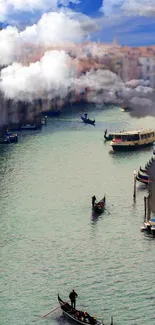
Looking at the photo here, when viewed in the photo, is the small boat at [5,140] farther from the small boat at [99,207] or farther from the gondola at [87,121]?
the small boat at [99,207]

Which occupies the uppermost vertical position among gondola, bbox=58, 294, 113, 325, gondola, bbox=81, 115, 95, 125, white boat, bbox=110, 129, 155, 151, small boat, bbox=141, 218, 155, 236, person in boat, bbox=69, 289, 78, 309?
gondola, bbox=81, 115, 95, 125

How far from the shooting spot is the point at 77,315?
3459 cm

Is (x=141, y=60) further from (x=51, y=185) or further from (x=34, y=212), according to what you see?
(x=34, y=212)

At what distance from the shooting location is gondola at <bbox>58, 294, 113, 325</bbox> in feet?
111

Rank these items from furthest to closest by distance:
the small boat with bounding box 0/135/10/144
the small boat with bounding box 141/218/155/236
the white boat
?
the small boat with bounding box 0/135/10/144
the white boat
the small boat with bounding box 141/218/155/236

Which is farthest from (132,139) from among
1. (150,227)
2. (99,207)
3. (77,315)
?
(77,315)

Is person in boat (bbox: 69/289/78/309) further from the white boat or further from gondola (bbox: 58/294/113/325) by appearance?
the white boat

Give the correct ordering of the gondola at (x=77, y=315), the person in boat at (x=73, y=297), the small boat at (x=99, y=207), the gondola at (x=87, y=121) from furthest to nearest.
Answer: the gondola at (x=87, y=121) → the small boat at (x=99, y=207) → the person in boat at (x=73, y=297) → the gondola at (x=77, y=315)

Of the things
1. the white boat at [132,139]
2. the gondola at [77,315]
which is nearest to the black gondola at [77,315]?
the gondola at [77,315]

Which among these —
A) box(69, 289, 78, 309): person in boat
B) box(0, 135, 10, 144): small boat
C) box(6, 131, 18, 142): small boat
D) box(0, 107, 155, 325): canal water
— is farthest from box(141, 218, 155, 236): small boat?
box(6, 131, 18, 142): small boat

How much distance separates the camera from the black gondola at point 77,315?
3394 centimetres

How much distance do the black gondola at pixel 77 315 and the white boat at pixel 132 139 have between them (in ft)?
123

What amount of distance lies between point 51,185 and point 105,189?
4.38 metres

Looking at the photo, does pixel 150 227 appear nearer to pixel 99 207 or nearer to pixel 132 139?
pixel 99 207
